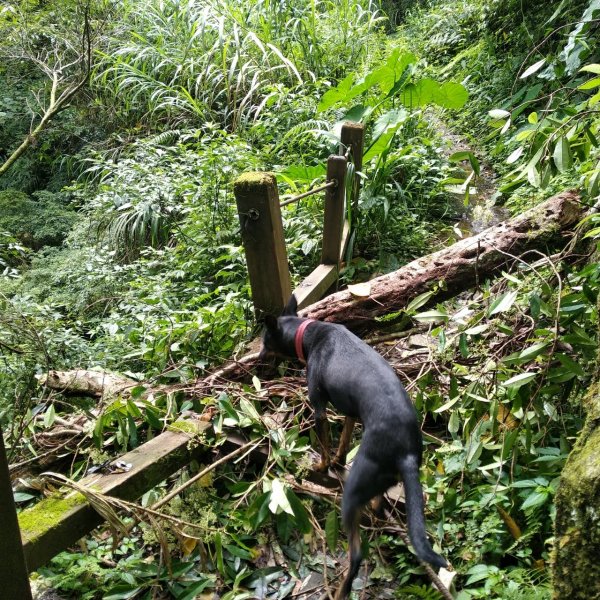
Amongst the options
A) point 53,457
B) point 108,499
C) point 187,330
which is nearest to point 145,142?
point 187,330

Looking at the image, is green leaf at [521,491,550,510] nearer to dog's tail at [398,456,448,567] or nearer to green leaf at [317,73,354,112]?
dog's tail at [398,456,448,567]

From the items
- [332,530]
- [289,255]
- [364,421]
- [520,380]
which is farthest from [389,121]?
[332,530]

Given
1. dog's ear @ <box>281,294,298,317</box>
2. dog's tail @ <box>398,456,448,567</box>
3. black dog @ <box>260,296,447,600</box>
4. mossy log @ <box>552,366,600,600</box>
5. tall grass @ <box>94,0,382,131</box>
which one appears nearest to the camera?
mossy log @ <box>552,366,600,600</box>

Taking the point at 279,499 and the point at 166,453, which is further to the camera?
the point at 166,453

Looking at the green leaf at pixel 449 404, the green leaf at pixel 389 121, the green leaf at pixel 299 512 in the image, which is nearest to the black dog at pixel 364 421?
the green leaf at pixel 299 512

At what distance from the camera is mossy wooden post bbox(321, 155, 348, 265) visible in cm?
388

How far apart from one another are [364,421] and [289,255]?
2533 millimetres

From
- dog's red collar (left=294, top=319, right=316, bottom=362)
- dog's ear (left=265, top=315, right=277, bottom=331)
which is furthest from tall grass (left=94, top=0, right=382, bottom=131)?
dog's red collar (left=294, top=319, right=316, bottom=362)

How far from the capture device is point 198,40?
26.0 ft

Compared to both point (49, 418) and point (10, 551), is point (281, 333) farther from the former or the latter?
point (10, 551)

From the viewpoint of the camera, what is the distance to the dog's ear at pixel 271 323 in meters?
2.73

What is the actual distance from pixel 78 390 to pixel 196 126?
5.36 m

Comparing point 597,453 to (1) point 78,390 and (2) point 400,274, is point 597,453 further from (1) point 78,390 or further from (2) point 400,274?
(1) point 78,390

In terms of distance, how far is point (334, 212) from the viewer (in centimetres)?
400
